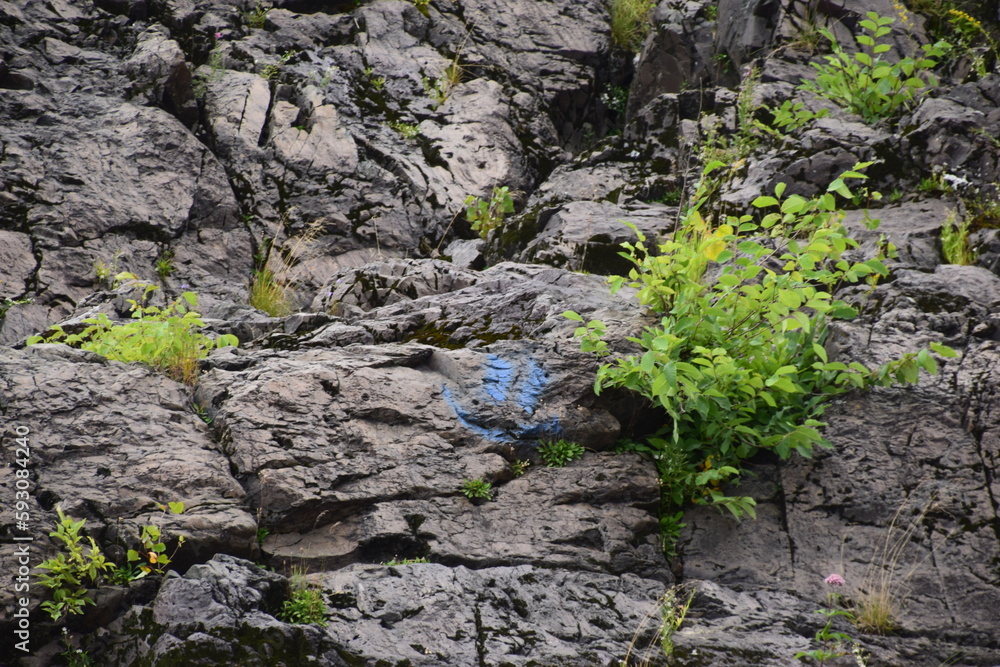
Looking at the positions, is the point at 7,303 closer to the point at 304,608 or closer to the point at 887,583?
the point at 304,608

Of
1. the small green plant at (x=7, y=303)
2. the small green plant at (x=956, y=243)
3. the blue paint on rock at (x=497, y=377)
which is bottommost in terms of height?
the small green plant at (x=7, y=303)

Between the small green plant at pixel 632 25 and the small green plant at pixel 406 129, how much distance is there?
4.09m

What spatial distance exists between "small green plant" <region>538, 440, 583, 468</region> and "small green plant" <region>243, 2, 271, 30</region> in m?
9.42

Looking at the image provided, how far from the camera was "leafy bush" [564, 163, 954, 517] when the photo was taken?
440 cm

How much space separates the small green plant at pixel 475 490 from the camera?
4.68 meters

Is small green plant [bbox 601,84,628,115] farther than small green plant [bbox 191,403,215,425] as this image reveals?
Yes

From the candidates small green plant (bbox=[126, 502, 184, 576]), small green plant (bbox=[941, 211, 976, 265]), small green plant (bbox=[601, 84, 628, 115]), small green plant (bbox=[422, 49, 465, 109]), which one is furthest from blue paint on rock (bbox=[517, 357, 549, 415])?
small green plant (bbox=[601, 84, 628, 115])

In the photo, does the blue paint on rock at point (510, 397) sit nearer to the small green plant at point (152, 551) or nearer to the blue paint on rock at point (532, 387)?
the blue paint on rock at point (532, 387)

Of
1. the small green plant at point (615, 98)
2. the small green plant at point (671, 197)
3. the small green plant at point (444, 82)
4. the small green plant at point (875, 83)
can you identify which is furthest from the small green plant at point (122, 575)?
the small green plant at point (615, 98)

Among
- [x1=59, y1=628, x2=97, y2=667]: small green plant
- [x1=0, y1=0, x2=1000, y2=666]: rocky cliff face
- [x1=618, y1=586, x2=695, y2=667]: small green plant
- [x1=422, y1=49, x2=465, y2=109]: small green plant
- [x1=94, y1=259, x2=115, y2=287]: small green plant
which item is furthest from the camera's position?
[x1=422, y1=49, x2=465, y2=109]: small green plant

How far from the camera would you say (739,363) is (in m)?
4.70

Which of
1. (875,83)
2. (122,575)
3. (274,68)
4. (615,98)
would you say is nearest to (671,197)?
(875,83)

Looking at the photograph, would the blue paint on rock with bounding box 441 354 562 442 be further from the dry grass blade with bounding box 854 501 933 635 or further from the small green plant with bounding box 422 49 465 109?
the small green plant with bounding box 422 49 465 109

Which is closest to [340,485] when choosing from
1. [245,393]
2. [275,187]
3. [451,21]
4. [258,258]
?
[245,393]
